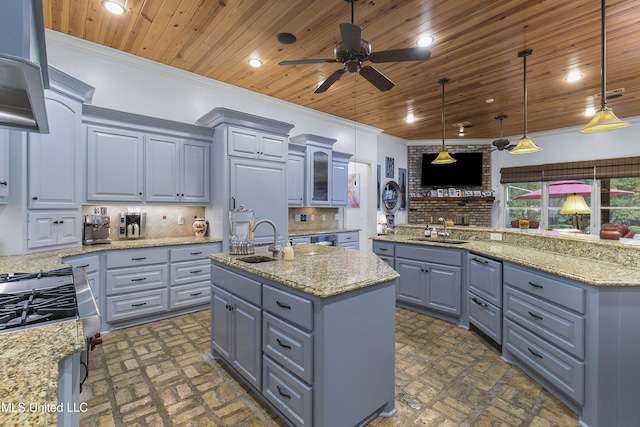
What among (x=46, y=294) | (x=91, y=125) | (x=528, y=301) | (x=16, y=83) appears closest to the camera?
(x=16, y=83)

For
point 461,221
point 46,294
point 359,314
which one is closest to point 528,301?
point 359,314

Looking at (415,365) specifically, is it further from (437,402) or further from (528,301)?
(528,301)

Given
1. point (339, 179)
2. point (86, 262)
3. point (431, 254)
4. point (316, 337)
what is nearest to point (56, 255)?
point (86, 262)

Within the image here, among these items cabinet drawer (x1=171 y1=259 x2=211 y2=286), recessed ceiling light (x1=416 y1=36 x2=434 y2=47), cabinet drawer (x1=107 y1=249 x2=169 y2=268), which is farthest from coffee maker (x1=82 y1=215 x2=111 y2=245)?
recessed ceiling light (x1=416 y1=36 x2=434 y2=47)

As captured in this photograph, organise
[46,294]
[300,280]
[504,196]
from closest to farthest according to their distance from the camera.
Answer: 1. [46,294]
2. [300,280]
3. [504,196]

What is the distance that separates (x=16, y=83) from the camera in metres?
1.09

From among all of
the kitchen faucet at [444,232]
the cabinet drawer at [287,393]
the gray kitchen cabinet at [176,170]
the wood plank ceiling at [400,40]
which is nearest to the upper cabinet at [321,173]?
the wood plank ceiling at [400,40]

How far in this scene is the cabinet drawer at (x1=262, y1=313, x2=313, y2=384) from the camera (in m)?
1.61

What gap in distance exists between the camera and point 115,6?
265 cm

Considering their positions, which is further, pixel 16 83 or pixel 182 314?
pixel 182 314

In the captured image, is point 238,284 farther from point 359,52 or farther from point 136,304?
point 359,52

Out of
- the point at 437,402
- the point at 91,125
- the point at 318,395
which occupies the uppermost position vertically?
the point at 91,125

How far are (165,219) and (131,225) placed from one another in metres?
0.44

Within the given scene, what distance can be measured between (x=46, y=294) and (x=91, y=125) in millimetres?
2491
